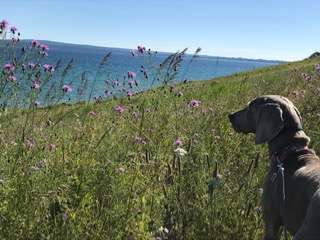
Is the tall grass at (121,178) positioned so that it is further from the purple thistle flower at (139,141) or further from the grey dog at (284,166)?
the grey dog at (284,166)

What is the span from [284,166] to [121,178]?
1373mm

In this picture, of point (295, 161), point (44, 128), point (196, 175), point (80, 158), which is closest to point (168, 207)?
point (196, 175)

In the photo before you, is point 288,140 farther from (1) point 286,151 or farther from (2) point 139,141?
(2) point 139,141

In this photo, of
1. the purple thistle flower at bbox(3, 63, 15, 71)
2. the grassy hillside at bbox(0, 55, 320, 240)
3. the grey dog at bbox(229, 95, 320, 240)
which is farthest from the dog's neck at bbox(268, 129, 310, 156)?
the purple thistle flower at bbox(3, 63, 15, 71)

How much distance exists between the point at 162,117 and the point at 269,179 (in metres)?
1.88

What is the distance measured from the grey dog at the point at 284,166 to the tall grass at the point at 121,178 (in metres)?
0.20

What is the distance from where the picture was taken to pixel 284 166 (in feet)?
16.4

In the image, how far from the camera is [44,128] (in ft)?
19.8

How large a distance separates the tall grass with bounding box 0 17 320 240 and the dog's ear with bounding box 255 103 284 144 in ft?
1.00

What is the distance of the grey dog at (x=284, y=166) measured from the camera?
449cm

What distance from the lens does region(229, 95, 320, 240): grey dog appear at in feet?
14.7

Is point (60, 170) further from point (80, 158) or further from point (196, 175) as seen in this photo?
point (196, 175)

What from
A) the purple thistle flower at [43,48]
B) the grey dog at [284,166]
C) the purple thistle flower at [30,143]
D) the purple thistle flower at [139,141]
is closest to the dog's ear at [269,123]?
the grey dog at [284,166]

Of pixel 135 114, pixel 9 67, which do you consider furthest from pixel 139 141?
pixel 9 67
